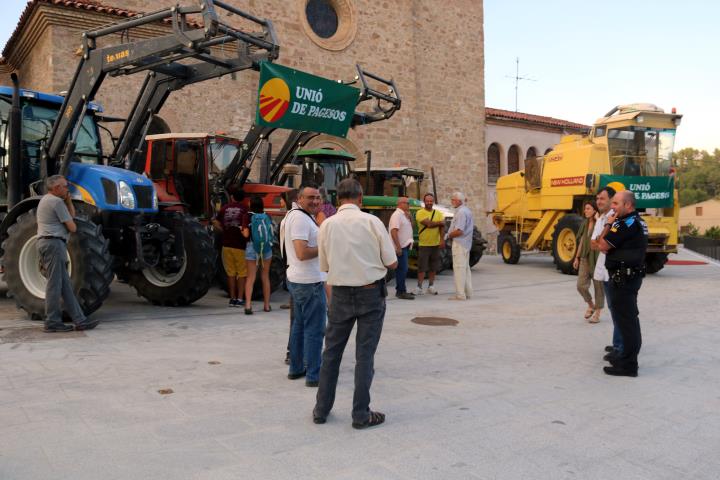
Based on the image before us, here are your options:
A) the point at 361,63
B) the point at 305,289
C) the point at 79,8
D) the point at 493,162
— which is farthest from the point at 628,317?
the point at 493,162

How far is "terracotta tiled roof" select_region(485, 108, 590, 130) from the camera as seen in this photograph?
28.6 metres

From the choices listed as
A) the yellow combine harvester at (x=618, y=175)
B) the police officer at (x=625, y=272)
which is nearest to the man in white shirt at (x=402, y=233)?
the police officer at (x=625, y=272)

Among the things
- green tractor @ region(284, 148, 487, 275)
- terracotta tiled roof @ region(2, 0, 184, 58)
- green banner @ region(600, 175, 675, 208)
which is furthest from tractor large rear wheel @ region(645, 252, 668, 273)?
terracotta tiled roof @ region(2, 0, 184, 58)

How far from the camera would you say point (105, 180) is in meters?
7.92

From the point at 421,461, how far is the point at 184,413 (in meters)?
1.67

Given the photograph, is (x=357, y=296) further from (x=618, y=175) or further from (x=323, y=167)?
(x=618, y=175)

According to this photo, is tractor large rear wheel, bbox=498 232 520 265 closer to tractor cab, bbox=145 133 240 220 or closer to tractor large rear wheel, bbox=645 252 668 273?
tractor large rear wheel, bbox=645 252 668 273

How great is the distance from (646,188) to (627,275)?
10.2 meters

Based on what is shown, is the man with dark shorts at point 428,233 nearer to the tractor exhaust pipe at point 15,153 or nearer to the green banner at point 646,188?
the green banner at point 646,188

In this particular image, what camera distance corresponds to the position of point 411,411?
168 inches

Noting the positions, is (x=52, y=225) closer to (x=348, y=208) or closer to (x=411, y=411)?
(x=348, y=208)

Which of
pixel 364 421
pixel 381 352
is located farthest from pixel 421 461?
pixel 381 352

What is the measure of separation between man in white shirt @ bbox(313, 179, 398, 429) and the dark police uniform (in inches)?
97.8

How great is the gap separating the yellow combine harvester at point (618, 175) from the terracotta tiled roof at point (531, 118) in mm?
12707
